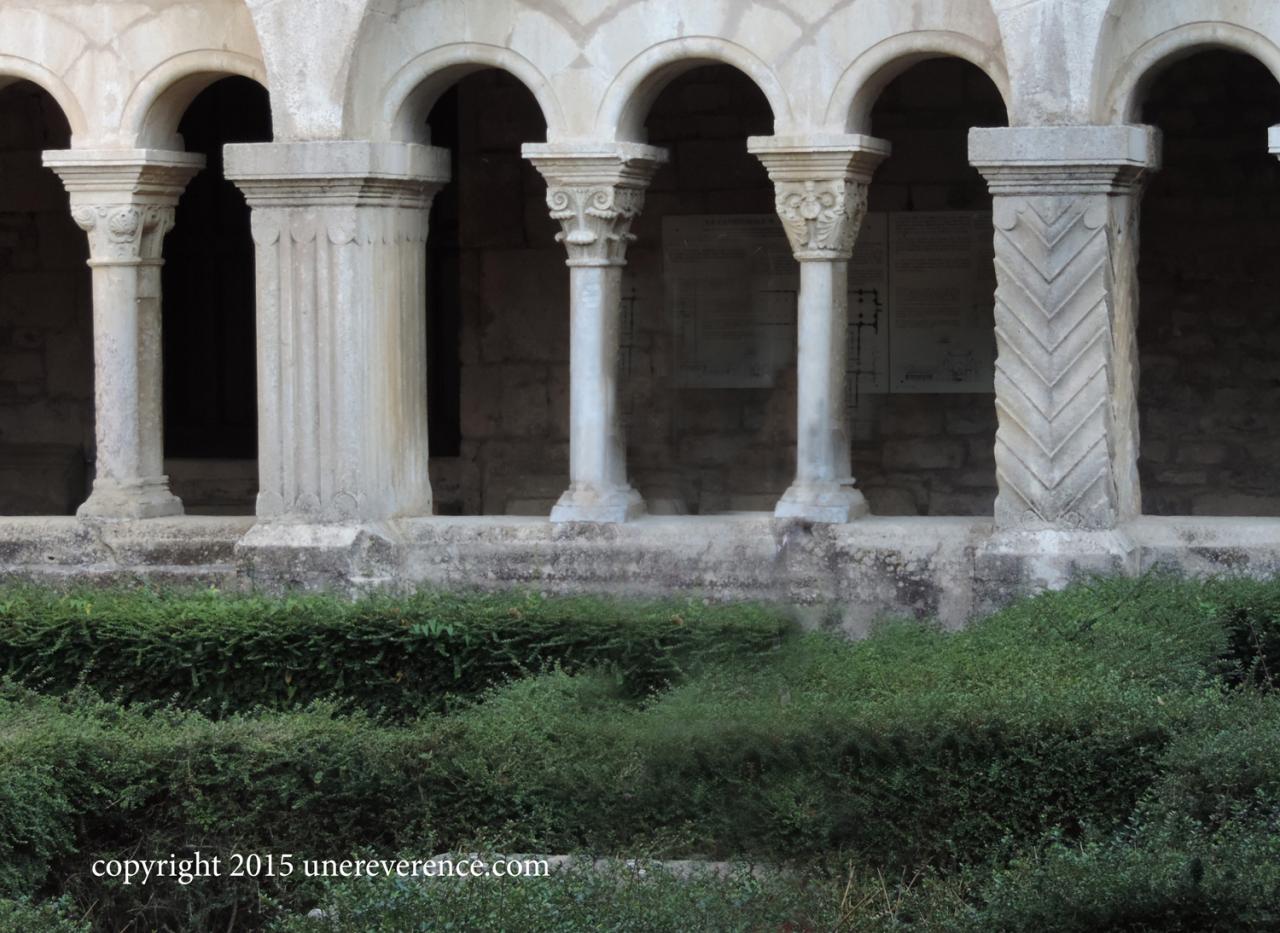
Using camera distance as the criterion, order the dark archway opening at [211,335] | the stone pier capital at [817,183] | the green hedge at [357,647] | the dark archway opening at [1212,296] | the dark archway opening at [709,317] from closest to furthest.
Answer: the green hedge at [357,647] → the stone pier capital at [817,183] → the dark archway opening at [1212,296] → the dark archway opening at [709,317] → the dark archway opening at [211,335]

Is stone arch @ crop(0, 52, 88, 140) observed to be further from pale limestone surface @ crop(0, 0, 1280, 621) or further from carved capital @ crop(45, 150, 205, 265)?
carved capital @ crop(45, 150, 205, 265)

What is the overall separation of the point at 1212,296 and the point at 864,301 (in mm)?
1639

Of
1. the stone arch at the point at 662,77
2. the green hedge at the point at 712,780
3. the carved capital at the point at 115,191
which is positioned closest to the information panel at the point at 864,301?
the stone arch at the point at 662,77

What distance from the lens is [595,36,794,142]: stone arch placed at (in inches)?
331

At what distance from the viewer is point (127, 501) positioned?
920cm

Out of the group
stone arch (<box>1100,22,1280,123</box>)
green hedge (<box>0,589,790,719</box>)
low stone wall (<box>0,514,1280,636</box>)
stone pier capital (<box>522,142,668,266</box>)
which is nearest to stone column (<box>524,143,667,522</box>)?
stone pier capital (<box>522,142,668,266</box>)

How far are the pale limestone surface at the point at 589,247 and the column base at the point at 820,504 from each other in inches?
0.5

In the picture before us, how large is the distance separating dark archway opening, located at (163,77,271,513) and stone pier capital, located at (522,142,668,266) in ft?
10.6

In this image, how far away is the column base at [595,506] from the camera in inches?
342

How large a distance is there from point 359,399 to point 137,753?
2.81 m

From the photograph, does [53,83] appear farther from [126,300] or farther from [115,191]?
[126,300]

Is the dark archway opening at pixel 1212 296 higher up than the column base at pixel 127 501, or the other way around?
the dark archway opening at pixel 1212 296

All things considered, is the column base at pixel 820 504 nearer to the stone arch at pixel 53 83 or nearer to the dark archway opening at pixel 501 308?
the dark archway opening at pixel 501 308

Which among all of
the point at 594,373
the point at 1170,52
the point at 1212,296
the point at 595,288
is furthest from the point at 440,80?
the point at 1212,296
